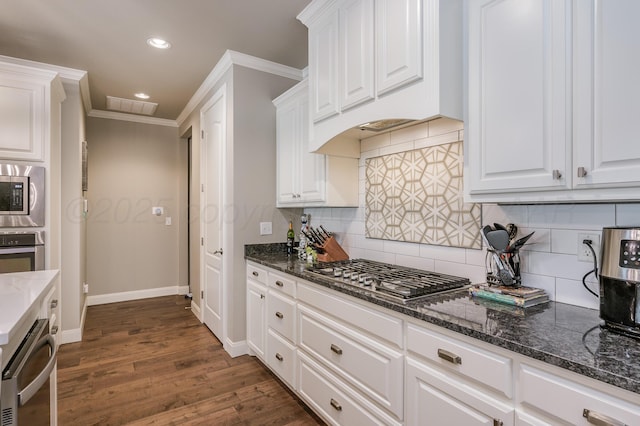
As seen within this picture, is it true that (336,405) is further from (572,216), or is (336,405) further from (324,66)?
(324,66)

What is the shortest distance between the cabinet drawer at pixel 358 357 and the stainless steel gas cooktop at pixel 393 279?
24cm

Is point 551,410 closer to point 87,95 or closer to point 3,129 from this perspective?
point 3,129

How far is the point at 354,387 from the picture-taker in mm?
1748

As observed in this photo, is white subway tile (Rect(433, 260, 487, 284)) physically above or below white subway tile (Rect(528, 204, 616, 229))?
below

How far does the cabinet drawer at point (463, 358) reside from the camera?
1.11m

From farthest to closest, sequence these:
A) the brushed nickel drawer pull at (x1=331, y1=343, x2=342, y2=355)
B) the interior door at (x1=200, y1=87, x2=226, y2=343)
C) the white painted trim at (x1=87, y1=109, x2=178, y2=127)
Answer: the white painted trim at (x1=87, y1=109, x2=178, y2=127) < the interior door at (x1=200, y1=87, x2=226, y2=343) < the brushed nickel drawer pull at (x1=331, y1=343, x2=342, y2=355)

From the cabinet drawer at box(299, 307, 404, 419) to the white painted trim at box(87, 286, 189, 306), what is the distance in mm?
3665

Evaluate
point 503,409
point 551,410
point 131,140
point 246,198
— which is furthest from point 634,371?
point 131,140

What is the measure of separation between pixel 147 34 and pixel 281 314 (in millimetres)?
2382

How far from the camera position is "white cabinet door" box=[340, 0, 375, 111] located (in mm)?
1888

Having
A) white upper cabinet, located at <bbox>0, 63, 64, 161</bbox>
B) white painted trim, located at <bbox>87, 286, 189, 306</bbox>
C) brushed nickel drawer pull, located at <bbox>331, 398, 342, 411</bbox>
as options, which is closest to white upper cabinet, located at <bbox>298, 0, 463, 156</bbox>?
brushed nickel drawer pull, located at <bbox>331, 398, 342, 411</bbox>

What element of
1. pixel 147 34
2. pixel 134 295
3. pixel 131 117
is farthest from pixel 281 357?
pixel 131 117

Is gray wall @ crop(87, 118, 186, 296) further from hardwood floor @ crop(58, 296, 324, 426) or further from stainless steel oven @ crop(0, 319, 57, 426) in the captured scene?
stainless steel oven @ crop(0, 319, 57, 426)

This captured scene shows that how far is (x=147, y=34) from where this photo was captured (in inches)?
105
